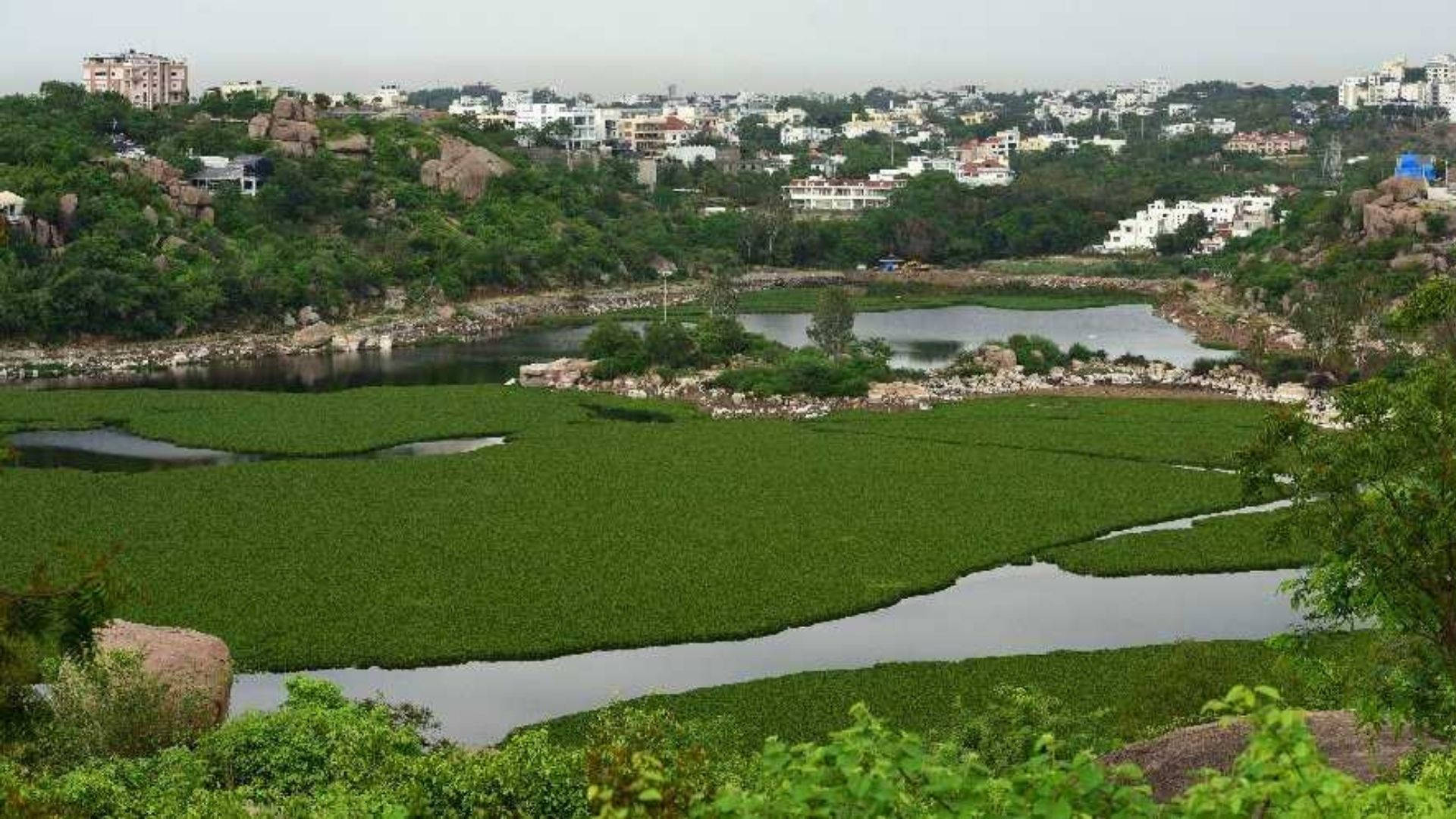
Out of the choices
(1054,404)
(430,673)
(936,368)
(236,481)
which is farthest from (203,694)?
(936,368)

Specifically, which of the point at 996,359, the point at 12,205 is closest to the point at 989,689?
the point at 996,359

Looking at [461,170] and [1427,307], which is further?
[461,170]

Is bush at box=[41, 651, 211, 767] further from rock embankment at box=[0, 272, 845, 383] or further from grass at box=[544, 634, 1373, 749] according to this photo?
rock embankment at box=[0, 272, 845, 383]

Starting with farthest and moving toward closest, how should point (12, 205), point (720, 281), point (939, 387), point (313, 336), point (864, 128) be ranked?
1. point (864, 128)
2. point (720, 281)
3. point (12, 205)
4. point (313, 336)
5. point (939, 387)

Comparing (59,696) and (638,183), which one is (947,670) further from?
(638,183)

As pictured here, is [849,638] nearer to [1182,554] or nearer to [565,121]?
[1182,554]

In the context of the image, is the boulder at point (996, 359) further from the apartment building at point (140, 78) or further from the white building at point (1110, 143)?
the white building at point (1110, 143)

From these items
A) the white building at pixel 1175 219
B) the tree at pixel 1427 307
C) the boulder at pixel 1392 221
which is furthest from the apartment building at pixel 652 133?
the tree at pixel 1427 307
